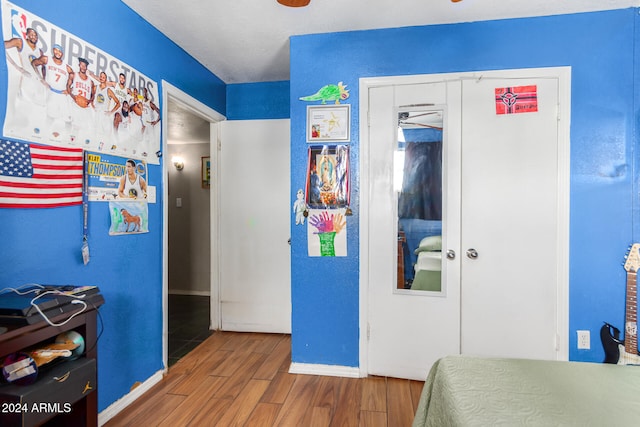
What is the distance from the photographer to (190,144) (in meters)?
4.96

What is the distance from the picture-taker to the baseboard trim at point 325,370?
242cm

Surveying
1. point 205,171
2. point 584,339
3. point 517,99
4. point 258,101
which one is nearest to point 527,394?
point 584,339

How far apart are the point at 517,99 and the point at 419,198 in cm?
Answer: 91

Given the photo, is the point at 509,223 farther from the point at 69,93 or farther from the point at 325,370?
the point at 69,93

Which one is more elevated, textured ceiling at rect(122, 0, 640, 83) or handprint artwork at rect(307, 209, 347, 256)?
textured ceiling at rect(122, 0, 640, 83)

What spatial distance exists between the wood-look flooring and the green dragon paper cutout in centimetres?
203

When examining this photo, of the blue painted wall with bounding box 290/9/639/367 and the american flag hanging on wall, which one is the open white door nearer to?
the blue painted wall with bounding box 290/9/639/367

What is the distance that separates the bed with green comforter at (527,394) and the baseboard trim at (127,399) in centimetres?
175

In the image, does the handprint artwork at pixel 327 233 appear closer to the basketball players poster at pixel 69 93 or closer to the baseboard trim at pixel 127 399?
the basketball players poster at pixel 69 93

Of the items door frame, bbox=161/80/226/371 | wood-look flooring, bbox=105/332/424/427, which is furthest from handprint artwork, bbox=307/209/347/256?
door frame, bbox=161/80/226/371

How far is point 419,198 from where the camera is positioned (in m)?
2.35

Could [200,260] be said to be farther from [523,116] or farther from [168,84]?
[523,116]

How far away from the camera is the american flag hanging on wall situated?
141cm

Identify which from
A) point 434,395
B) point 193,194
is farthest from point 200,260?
point 434,395
